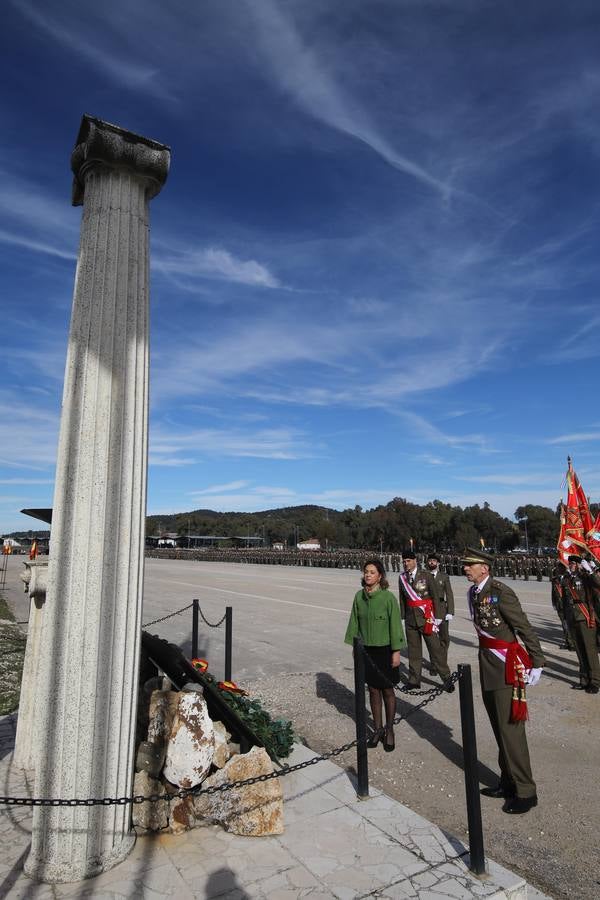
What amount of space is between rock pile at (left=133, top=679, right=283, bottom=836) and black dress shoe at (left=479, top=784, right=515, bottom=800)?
1.85 m

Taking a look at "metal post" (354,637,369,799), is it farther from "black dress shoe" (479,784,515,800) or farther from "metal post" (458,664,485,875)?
"black dress shoe" (479,784,515,800)

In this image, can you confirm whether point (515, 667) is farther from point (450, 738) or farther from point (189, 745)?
point (189, 745)

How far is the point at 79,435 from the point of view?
3.37m

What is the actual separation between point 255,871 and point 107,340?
3.28 meters

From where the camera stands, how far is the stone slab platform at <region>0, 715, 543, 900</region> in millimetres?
2945

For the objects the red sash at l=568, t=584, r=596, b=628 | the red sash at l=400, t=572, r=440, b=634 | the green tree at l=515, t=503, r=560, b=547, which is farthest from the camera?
the green tree at l=515, t=503, r=560, b=547

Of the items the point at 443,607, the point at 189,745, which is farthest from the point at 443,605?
the point at 189,745

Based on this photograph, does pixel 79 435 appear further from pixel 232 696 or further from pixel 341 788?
pixel 341 788

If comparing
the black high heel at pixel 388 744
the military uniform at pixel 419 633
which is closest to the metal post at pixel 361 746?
the black high heel at pixel 388 744

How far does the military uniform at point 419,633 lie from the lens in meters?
7.50

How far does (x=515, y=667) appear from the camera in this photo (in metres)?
4.29

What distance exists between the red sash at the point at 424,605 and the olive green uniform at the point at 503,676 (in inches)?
118

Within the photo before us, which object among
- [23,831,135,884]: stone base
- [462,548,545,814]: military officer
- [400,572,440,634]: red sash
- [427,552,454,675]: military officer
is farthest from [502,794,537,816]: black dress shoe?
[427,552,454,675]: military officer

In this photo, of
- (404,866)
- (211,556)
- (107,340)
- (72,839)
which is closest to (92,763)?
(72,839)
